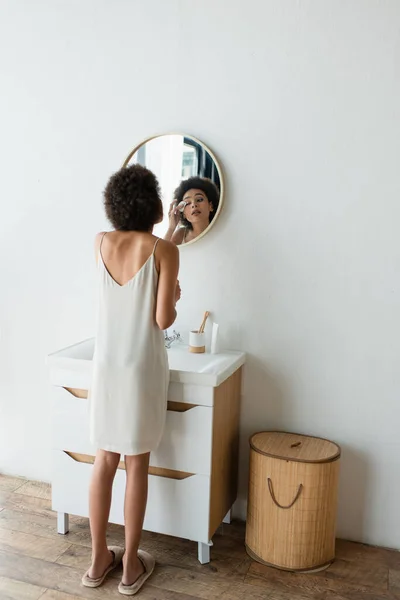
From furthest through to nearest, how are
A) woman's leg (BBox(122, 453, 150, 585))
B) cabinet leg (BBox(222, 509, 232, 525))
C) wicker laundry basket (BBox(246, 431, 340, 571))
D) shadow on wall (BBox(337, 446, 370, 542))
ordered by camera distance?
cabinet leg (BBox(222, 509, 232, 525)) → shadow on wall (BBox(337, 446, 370, 542)) → wicker laundry basket (BBox(246, 431, 340, 571)) → woman's leg (BBox(122, 453, 150, 585))

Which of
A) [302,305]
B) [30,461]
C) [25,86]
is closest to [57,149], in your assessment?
[25,86]

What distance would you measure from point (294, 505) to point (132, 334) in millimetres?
891

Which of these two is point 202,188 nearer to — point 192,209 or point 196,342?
point 192,209

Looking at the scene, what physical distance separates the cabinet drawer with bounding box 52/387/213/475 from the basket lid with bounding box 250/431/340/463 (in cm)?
25

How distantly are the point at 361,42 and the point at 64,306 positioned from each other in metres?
1.69

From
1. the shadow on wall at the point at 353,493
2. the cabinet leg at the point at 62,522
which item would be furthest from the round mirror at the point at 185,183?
the cabinet leg at the point at 62,522

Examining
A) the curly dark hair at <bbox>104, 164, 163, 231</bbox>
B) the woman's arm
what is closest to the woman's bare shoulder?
the woman's arm

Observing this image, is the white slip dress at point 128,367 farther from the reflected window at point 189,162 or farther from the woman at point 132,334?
the reflected window at point 189,162

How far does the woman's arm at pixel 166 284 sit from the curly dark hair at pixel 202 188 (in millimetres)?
546

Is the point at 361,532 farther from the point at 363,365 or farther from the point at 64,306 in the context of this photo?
the point at 64,306

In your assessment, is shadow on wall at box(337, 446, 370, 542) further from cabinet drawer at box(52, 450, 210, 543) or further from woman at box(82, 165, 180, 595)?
woman at box(82, 165, 180, 595)

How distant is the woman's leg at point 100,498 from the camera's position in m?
2.07

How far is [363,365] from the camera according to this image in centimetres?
233

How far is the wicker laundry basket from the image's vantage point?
84.4 inches
